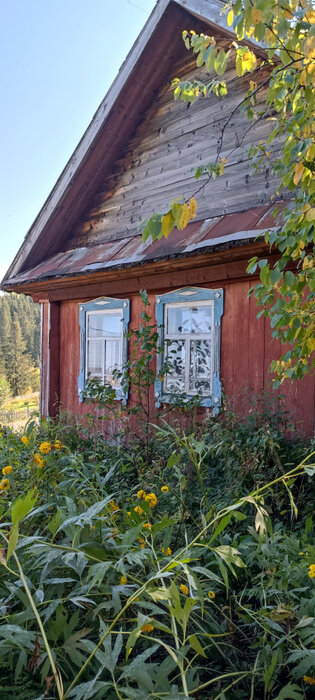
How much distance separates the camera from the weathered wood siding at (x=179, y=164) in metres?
5.51

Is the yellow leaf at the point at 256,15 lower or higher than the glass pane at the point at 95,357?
higher

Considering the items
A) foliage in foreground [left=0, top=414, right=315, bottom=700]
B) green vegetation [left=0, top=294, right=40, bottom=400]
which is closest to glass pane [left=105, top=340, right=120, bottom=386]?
foliage in foreground [left=0, top=414, right=315, bottom=700]

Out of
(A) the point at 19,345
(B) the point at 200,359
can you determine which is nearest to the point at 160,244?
(B) the point at 200,359

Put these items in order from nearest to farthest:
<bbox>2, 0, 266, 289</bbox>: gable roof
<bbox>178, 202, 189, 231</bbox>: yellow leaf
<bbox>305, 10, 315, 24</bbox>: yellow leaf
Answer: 1. <bbox>178, 202, 189, 231</bbox>: yellow leaf
2. <bbox>305, 10, 315, 24</bbox>: yellow leaf
3. <bbox>2, 0, 266, 289</bbox>: gable roof

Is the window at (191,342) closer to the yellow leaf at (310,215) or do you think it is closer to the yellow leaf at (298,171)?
the yellow leaf at (298,171)

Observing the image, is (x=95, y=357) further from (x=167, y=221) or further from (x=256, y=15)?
(x=256, y=15)

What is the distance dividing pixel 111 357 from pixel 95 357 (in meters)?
0.35

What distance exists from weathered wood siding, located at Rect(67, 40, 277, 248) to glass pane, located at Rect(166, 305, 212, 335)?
1163 mm

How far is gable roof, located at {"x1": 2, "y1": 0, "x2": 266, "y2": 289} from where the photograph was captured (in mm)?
5933

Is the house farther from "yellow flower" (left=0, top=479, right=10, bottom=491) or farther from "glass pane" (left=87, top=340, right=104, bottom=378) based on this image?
"yellow flower" (left=0, top=479, right=10, bottom=491)

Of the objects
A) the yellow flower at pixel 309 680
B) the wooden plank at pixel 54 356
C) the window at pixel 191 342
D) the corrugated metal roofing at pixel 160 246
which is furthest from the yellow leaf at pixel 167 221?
the wooden plank at pixel 54 356

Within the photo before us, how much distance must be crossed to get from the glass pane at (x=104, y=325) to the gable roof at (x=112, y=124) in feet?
4.51

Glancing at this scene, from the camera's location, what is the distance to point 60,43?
547 inches

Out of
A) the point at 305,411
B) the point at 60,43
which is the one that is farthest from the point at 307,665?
the point at 60,43
